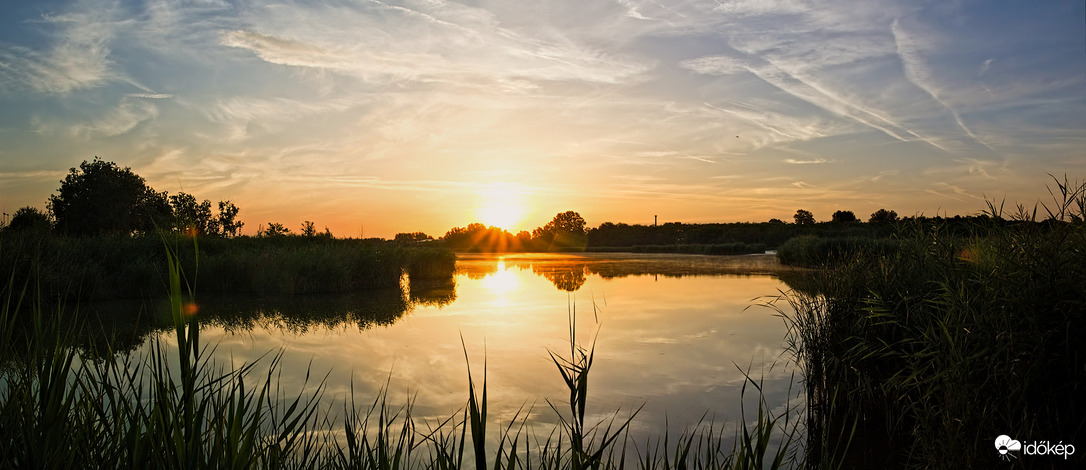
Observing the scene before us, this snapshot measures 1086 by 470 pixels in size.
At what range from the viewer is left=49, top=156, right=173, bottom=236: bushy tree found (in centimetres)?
3072

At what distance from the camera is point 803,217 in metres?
53.6

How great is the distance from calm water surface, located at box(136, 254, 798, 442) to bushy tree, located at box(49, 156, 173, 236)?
2339cm

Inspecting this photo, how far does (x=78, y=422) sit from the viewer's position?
2211 millimetres

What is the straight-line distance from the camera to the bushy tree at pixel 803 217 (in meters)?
51.9

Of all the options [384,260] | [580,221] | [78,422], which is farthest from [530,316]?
[580,221]

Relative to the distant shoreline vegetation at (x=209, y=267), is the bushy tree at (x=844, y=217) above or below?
above

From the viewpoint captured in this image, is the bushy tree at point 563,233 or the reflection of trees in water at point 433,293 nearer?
the reflection of trees in water at point 433,293

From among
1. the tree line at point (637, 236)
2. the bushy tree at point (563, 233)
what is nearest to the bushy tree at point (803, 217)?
the tree line at point (637, 236)

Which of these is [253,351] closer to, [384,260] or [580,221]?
[384,260]

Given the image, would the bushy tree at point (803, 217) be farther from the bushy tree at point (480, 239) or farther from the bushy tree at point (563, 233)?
the bushy tree at point (480, 239)

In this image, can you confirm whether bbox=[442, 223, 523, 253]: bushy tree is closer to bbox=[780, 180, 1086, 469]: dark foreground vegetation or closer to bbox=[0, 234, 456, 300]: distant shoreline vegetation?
bbox=[0, 234, 456, 300]: distant shoreline vegetation

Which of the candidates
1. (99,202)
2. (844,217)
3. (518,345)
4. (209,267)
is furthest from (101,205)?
(844,217)

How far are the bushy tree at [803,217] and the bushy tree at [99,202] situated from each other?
145ft

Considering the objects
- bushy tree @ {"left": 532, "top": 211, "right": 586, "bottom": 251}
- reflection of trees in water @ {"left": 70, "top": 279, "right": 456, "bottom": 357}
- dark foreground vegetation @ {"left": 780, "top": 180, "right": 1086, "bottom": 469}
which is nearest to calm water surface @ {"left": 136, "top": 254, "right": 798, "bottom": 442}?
reflection of trees in water @ {"left": 70, "top": 279, "right": 456, "bottom": 357}
